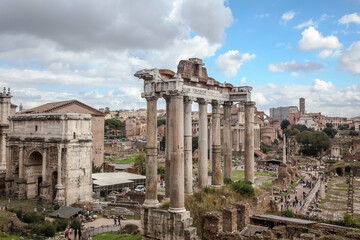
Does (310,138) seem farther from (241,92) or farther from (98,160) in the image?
(241,92)

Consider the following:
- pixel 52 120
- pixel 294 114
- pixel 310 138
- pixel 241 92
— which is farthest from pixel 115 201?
pixel 294 114

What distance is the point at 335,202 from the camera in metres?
28.9

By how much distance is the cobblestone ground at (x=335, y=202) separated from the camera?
2388 centimetres

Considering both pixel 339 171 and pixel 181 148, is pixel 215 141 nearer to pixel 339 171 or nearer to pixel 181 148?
pixel 181 148

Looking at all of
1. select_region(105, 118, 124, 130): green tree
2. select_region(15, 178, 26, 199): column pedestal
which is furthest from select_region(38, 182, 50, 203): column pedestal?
select_region(105, 118, 124, 130): green tree

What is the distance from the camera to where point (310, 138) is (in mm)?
72062

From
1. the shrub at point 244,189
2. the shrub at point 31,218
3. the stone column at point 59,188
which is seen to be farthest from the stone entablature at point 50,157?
the shrub at point 244,189

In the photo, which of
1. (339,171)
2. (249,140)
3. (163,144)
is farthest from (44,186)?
(163,144)

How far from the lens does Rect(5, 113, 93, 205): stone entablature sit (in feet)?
83.4

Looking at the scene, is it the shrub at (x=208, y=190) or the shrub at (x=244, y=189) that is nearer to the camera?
the shrub at (x=208, y=190)

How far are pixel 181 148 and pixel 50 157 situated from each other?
18234 mm

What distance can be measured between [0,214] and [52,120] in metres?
8.67

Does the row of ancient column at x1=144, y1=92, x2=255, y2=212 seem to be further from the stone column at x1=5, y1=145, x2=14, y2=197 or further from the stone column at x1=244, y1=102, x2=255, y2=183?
the stone column at x1=5, y1=145, x2=14, y2=197

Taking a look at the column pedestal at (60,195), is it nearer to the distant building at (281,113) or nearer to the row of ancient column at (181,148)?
the row of ancient column at (181,148)
